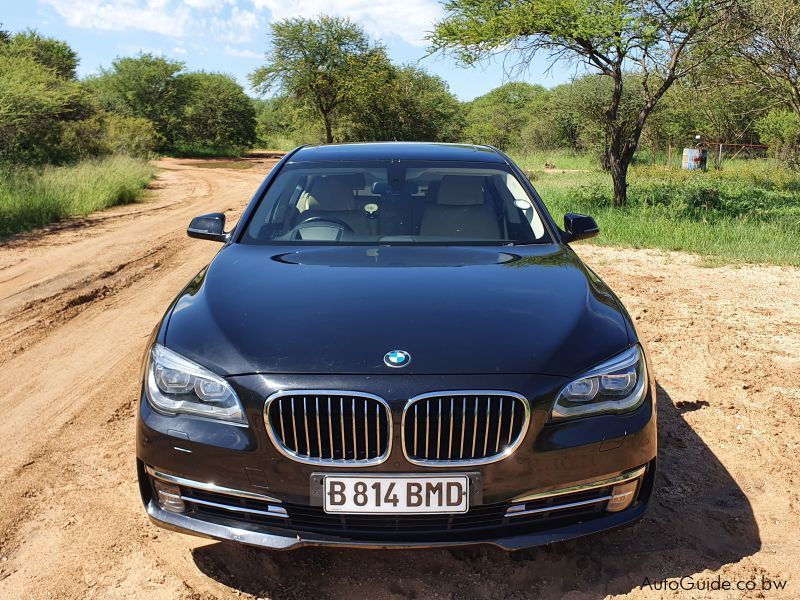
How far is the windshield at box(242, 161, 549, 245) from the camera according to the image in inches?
143

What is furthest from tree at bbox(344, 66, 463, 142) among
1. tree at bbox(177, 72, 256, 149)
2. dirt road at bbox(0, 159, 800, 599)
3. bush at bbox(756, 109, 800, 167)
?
dirt road at bbox(0, 159, 800, 599)

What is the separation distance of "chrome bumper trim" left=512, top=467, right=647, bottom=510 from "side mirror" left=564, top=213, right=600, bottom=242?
1.61 m

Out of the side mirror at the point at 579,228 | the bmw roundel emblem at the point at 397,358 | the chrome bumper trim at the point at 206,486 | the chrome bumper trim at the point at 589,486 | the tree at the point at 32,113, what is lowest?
the chrome bumper trim at the point at 589,486

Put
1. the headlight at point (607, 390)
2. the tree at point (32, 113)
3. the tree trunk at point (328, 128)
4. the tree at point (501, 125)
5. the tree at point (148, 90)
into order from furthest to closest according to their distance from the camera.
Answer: the tree at point (501, 125)
the tree at point (148, 90)
the tree trunk at point (328, 128)
the tree at point (32, 113)
the headlight at point (607, 390)

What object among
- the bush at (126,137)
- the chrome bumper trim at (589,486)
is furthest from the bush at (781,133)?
the chrome bumper trim at (589,486)

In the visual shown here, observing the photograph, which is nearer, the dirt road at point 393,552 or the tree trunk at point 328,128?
the dirt road at point 393,552

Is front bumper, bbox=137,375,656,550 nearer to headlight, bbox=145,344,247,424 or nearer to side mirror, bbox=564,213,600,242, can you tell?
headlight, bbox=145,344,247,424

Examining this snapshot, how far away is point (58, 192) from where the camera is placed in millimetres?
14164

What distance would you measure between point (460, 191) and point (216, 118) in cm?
4820

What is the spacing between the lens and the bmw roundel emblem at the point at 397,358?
2299mm

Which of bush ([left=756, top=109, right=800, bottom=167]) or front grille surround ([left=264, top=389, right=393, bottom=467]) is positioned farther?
bush ([left=756, top=109, right=800, bottom=167])

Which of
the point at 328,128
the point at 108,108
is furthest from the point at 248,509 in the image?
the point at 108,108

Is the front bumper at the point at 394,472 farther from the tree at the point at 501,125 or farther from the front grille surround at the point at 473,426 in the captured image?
the tree at the point at 501,125

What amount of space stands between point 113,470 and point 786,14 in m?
15.2
